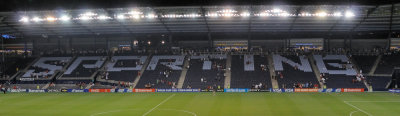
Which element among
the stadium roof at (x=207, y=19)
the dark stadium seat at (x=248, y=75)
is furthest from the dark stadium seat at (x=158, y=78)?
the dark stadium seat at (x=248, y=75)

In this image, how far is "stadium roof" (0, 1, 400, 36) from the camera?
46344mm

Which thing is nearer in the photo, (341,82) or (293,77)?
(341,82)

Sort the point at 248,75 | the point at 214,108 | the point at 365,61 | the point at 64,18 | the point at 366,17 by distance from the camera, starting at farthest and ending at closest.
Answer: the point at 365,61 < the point at 248,75 < the point at 64,18 < the point at 366,17 < the point at 214,108

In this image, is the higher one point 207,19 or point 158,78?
point 207,19

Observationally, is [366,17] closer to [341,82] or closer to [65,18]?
[341,82]

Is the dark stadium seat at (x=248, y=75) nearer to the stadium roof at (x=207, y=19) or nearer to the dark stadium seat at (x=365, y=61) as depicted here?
the stadium roof at (x=207, y=19)

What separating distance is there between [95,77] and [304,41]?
41074 millimetres

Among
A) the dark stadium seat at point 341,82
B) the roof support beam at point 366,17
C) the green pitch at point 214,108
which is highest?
the roof support beam at point 366,17

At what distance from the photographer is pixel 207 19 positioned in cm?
5144

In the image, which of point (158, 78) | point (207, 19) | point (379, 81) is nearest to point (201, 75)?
point (158, 78)

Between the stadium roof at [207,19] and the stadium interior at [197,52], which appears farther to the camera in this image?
the stadium roof at [207,19]

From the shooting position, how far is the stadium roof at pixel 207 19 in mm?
46344

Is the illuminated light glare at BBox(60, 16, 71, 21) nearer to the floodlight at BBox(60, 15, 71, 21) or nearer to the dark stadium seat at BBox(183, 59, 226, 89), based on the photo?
the floodlight at BBox(60, 15, 71, 21)

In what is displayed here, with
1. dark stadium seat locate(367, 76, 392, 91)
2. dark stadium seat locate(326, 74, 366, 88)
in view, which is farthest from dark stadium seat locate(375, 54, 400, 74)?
dark stadium seat locate(326, 74, 366, 88)
